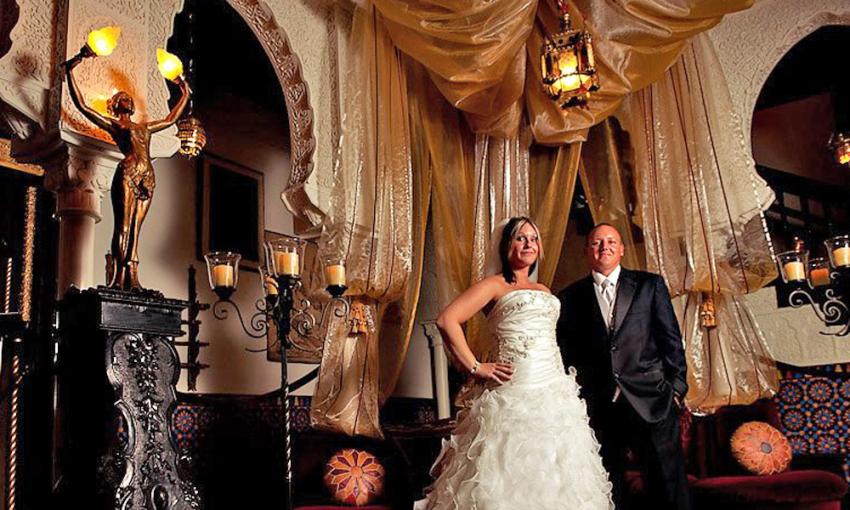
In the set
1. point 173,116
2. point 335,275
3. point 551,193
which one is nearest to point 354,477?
point 335,275

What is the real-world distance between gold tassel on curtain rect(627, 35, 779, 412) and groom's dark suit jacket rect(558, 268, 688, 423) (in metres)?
0.85

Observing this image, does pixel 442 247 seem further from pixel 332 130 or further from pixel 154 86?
pixel 154 86

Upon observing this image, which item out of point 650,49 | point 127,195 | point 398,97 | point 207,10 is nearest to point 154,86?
point 127,195

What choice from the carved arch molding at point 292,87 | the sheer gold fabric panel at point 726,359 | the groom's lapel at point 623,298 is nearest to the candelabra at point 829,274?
the sheer gold fabric panel at point 726,359

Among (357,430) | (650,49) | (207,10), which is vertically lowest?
(357,430)

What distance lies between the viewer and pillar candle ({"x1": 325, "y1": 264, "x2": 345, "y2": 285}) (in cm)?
404

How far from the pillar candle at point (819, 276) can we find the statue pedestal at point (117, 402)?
3743 mm

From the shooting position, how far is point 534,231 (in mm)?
3840

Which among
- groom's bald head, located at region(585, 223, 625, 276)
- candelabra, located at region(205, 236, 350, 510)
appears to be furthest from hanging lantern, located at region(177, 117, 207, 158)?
groom's bald head, located at region(585, 223, 625, 276)

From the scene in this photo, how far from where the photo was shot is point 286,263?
384 centimetres

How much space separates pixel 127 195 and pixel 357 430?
5.95 ft

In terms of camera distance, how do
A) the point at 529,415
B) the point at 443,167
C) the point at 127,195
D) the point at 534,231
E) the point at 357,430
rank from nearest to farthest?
the point at 127,195, the point at 529,415, the point at 534,231, the point at 357,430, the point at 443,167

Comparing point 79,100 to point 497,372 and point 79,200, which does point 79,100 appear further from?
point 497,372

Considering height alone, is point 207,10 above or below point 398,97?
above
